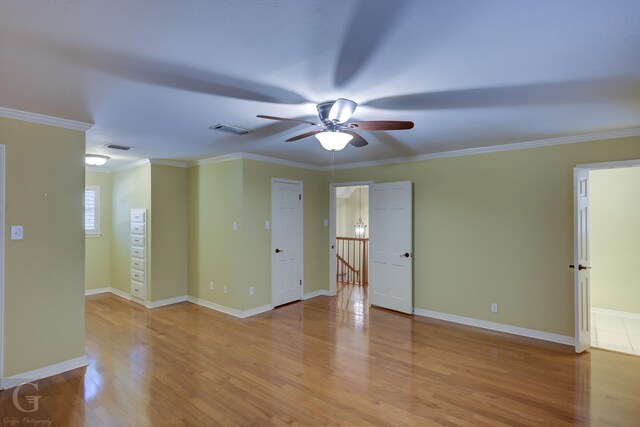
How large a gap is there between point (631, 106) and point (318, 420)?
351cm

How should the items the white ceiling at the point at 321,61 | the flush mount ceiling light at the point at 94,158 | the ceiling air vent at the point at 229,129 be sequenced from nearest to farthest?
A: the white ceiling at the point at 321,61 < the ceiling air vent at the point at 229,129 < the flush mount ceiling light at the point at 94,158

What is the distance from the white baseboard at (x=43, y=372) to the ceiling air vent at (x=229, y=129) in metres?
2.64

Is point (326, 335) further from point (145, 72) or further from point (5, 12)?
point (5, 12)

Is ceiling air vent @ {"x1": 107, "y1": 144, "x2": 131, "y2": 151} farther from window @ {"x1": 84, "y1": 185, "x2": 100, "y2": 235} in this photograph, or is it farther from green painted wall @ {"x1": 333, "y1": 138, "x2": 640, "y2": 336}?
green painted wall @ {"x1": 333, "y1": 138, "x2": 640, "y2": 336}

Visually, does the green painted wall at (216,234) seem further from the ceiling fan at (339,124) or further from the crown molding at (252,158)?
the ceiling fan at (339,124)

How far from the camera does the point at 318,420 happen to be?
242 cm

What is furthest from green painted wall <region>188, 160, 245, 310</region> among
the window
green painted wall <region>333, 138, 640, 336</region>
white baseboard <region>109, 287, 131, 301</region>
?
green painted wall <region>333, 138, 640, 336</region>

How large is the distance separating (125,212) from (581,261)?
6757 millimetres

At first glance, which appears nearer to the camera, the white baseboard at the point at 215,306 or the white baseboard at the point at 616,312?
the white baseboard at the point at 616,312

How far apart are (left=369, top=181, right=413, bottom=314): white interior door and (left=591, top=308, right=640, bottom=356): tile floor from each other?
7.38 ft

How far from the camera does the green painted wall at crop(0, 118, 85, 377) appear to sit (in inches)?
114

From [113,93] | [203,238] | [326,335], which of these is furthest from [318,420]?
[203,238]

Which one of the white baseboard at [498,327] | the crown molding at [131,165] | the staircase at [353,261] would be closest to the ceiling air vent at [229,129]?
the crown molding at [131,165]

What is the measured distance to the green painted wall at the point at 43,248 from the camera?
289cm
